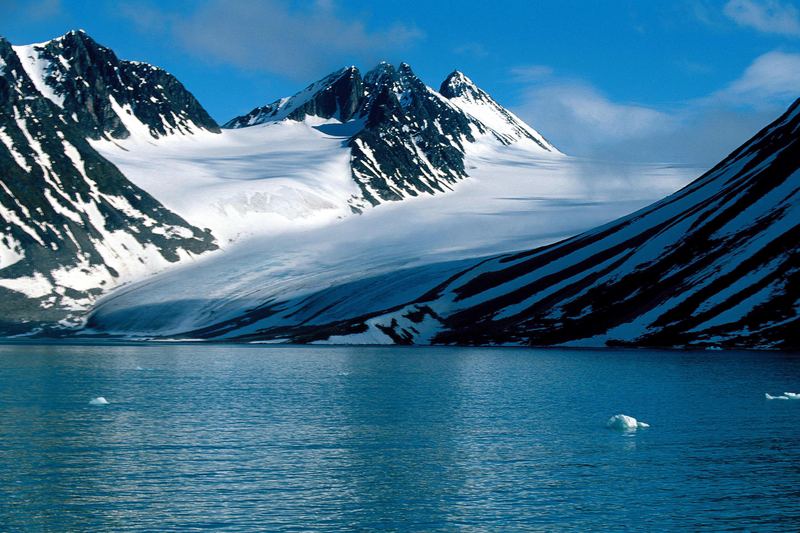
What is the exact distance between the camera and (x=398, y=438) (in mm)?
58219

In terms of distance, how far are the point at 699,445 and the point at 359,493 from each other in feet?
78.4

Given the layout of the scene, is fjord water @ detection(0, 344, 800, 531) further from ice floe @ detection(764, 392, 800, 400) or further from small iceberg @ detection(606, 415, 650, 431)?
small iceberg @ detection(606, 415, 650, 431)

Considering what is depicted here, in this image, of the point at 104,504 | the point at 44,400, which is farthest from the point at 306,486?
the point at 44,400

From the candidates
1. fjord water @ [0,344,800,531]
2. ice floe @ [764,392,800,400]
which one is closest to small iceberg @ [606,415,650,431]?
fjord water @ [0,344,800,531]

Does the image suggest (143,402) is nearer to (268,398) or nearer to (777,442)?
(268,398)

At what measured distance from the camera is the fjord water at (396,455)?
37906mm

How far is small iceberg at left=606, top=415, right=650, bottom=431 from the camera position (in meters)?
61.0

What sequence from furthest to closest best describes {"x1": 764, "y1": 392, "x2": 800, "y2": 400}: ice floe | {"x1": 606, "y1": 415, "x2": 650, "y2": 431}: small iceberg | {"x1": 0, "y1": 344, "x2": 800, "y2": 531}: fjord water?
1. {"x1": 764, "y1": 392, "x2": 800, "y2": 400}: ice floe
2. {"x1": 606, "y1": 415, "x2": 650, "y2": 431}: small iceberg
3. {"x1": 0, "y1": 344, "x2": 800, "y2": 531}: fjord water

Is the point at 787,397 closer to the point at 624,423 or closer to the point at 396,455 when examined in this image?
the point at 624,423

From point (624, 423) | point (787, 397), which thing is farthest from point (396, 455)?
point (787, 397)

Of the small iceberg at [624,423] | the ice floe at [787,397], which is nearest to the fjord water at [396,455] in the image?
the ice floe at [787,397]

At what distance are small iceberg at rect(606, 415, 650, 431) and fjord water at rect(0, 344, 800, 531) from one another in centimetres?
103

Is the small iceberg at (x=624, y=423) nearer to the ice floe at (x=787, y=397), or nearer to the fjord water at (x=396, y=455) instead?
the fjord water at (x=396, y=455)

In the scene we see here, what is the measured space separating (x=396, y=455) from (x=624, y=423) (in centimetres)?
1766
